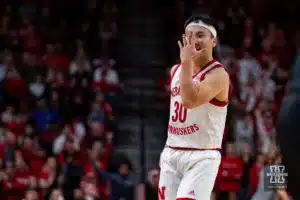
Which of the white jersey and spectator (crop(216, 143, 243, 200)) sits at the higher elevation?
the white jersey

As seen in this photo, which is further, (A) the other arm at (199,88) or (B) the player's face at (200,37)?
(B) the player's face at (200,37)

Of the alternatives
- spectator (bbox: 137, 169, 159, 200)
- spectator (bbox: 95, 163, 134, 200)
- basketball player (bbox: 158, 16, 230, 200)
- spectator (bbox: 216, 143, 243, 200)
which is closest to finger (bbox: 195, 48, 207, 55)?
basketball player (bbox: 158, 16, 230, 200)

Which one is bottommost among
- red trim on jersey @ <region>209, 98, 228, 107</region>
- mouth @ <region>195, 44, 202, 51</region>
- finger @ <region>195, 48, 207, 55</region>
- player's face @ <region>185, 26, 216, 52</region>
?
red trim on jersey @ <region>209, 98, 228, 107</region>

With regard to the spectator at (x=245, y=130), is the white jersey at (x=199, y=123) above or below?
above

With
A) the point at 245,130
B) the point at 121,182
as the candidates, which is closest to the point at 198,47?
the point at 121,182

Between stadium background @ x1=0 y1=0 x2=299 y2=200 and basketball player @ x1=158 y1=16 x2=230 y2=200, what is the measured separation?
11.7 ft

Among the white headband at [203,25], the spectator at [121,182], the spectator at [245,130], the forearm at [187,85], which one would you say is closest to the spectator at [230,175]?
the spectator at [121,182]

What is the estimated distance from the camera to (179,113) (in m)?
6.76

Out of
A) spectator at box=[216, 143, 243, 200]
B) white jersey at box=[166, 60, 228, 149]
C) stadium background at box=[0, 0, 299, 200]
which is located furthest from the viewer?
stadium background at box=[0, 0, 299, 200]

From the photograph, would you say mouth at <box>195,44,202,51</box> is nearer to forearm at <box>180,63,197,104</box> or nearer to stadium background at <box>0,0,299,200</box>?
forearm at <box>180,63,197,104</box>

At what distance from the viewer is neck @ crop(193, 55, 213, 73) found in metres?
6.72

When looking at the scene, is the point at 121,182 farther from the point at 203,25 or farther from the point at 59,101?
the point at 203,25

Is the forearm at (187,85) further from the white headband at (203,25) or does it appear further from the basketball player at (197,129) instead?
the white headband at (203,25)

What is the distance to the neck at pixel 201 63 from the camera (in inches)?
265
